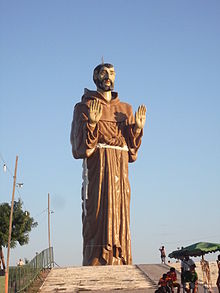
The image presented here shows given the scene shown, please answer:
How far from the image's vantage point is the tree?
116 feet

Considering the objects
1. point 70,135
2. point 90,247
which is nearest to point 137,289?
point 90,247

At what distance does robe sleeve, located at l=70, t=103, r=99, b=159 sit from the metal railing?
443cm

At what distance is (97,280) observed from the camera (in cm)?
1467

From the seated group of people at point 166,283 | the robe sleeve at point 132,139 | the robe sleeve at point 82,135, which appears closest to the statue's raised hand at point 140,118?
the robe sleeve at point 132,139

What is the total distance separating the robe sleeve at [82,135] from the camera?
2023cm

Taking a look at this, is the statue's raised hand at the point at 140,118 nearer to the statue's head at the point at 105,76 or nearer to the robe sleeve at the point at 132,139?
the robe sleeve at the point at 132,139

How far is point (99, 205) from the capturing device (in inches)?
786

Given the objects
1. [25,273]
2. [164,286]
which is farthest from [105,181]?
[164,286]

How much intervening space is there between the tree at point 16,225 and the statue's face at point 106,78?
659 inches

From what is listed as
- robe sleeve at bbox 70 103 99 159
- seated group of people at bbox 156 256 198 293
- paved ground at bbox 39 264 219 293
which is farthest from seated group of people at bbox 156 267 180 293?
robe sleeve at bbox 70 103 99 159

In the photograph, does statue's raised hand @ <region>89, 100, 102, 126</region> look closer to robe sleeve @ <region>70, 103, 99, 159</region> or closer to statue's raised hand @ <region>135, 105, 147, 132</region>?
robe sleeve @ <region>70, 103, 99, 159</region>

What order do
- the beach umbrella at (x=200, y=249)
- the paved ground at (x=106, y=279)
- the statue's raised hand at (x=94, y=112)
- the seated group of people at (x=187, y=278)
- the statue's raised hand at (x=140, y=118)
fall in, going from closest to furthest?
the seated group of people at (x=187, y=278), the beach umbrella at (x=200, y=249), the paved ground at (x=106, y=279), the statue's raised hand at (x=94, y=112), the statue's raised hand at (x=140, y=118)

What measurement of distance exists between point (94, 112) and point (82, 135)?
1112mm

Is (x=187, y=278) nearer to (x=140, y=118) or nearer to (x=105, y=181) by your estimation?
(x=105, y=181)
